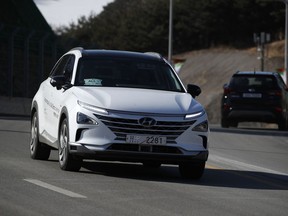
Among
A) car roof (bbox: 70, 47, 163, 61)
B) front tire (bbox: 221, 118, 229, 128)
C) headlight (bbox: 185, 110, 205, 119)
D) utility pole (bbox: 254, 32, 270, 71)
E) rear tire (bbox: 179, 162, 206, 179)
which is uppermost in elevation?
car roof (bbox: 70, 47, 163, 61)

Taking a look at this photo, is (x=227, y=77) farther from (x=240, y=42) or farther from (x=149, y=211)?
(x=149, y=211)

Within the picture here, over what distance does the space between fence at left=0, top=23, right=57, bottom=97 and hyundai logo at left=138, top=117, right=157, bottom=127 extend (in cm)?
2389

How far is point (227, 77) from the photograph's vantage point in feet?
339

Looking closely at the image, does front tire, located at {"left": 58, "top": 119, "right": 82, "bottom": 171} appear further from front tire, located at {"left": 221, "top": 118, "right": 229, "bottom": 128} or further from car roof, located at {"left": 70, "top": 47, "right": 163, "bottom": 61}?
front tire, located at {"left": 221, "top": 118, "right": 229, "bottom": 128}

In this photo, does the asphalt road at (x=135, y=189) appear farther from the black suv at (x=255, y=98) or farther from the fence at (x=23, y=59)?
the fence at (x=23, y=59)

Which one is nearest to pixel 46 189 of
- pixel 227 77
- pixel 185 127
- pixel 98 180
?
pixel 98 180

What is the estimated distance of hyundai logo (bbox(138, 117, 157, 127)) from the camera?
13.1 metres

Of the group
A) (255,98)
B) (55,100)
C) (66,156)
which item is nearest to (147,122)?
(66,156)

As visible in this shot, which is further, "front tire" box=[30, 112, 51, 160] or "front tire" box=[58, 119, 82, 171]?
"front tire" box=[30, 112, 51, 160]

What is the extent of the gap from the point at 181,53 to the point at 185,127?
356 ft

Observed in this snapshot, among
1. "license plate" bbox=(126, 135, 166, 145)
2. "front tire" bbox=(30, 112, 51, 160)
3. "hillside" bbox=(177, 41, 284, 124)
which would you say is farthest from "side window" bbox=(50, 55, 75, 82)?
"hillside" bbox=(177, 41, 284, 124)

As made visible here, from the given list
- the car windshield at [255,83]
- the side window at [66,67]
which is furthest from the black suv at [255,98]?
the side window at [66,67]

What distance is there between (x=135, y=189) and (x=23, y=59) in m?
28.3

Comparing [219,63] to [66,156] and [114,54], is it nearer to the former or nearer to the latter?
[114,54]
